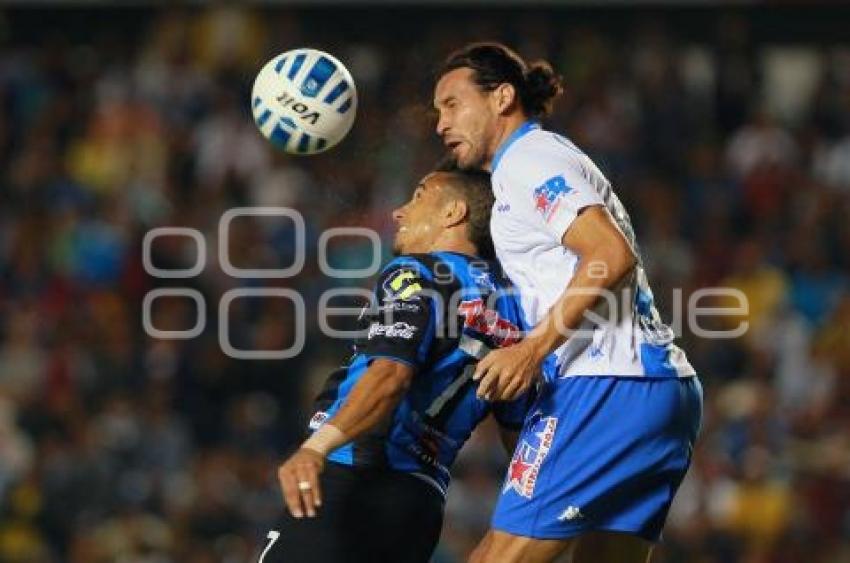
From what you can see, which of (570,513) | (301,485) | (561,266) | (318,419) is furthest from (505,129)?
(301,485)

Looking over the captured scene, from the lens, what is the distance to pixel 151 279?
13227 millimetres

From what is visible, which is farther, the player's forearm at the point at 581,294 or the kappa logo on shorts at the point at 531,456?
the kappa logo on shorts at the point at 531,456

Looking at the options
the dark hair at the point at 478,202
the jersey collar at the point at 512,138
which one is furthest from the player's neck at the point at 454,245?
the jersey collar at the point at 512,138

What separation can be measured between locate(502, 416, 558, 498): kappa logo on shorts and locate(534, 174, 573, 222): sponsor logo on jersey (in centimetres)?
73

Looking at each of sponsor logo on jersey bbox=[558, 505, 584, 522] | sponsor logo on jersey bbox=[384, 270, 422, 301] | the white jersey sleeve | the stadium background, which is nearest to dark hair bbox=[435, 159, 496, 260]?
the white jersey sleeve

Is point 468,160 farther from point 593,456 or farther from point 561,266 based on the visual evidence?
point 593,456

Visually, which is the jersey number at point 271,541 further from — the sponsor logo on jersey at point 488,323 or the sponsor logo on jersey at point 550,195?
the sponsor logo on jersey at point 550,195

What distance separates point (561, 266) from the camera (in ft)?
19.1

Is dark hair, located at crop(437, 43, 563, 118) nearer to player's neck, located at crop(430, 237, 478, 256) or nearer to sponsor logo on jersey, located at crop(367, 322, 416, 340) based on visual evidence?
player's neck, located at crop(430, 237, 478, 256)

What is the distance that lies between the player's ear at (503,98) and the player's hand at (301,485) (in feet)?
5.10

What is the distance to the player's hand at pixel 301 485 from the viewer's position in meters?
5.26

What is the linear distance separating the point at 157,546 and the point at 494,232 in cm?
608

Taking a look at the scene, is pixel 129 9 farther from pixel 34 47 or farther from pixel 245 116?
pixel 245 116

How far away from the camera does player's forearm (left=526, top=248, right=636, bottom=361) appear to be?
539cm
